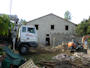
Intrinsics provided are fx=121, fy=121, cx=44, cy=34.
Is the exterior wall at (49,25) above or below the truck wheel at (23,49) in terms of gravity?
above

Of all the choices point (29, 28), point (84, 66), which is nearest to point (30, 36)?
point (29, 28)

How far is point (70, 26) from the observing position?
25.8m

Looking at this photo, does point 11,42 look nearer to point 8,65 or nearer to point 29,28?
point 29,28

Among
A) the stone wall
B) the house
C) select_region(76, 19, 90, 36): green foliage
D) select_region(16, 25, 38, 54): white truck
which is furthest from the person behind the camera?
the house

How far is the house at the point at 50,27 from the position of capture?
84.3 ft

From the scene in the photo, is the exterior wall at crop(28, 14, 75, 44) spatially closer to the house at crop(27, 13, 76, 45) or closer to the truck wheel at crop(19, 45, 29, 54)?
the house at crop(27, 13, 76, 45)

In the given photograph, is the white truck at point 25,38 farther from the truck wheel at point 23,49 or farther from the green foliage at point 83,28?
the green foliage at point 83,28

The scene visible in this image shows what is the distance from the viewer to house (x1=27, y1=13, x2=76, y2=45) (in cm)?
2569

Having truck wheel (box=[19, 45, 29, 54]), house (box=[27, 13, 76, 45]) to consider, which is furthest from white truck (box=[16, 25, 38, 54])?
house (box=[27, 13, 76, 45])

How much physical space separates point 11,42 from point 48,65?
5.28 meters

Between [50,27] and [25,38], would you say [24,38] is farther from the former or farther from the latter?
[50,27]

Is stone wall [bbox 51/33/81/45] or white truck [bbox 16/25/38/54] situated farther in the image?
stone wall [bbox 51/33/81/45]

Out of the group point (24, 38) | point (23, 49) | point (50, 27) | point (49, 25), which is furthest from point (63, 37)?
point (24, 38)

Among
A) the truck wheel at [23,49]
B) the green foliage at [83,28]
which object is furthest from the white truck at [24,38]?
the green foliage at [83,28]
